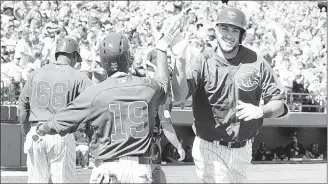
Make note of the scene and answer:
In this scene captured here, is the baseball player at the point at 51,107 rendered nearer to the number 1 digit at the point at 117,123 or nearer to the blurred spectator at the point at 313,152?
the number 1 digit at the point at 117,123

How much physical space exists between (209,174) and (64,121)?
61.3 inches

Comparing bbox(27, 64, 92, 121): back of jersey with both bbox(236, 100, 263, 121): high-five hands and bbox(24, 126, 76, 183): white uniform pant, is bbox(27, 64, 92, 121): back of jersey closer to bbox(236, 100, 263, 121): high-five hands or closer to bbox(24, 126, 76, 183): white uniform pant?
bbox(24, 126, 76, 183): white uniform pant

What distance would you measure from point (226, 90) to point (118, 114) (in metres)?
1.45

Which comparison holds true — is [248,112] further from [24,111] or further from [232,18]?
[24,111]

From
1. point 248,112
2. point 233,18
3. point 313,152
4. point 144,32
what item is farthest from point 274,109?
point 144,32

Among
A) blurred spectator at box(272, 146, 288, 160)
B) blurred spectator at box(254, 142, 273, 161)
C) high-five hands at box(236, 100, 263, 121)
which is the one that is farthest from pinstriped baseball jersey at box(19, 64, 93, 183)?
blurred spectator at box(272, 146, 288, 160)

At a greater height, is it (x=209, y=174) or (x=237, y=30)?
(x=237, y=30)

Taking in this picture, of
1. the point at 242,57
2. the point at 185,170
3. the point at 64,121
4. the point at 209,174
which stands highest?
the point at 242,57

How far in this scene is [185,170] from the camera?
14.3 meters

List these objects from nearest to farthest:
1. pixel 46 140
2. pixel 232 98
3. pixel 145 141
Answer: pixel 145 141, pixel 232 98, pixel 46 140

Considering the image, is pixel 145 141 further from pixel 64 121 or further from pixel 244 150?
pixel 244 150

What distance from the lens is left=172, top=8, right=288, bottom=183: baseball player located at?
240 inches

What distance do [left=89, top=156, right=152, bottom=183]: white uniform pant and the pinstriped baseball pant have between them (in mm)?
1315

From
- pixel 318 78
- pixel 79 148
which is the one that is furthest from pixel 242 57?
pixel 318 78
